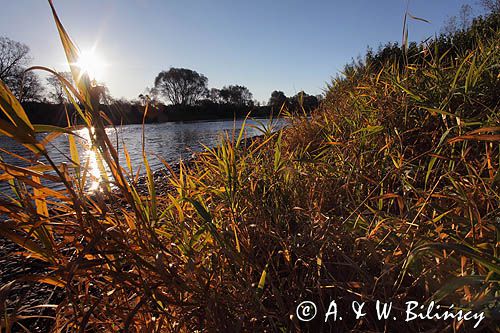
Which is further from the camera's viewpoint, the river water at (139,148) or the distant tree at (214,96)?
the distant tree at (214,96)

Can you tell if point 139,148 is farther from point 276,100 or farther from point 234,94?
point 234,94

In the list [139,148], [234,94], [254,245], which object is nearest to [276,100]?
[254,245]

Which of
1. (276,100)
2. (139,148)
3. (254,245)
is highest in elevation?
(276,100)

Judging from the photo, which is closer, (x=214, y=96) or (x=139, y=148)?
(x=139, y=148)

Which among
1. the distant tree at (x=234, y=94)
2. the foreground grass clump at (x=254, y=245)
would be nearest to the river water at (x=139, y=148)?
the foreground grass clump at (x=254, y=245)

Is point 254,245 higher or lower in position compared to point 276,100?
lower

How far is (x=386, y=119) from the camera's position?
186 centimetres

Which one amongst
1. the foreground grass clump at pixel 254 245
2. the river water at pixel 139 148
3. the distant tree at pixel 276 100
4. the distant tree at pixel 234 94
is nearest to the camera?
the foreground grass clump at pixel 254 245

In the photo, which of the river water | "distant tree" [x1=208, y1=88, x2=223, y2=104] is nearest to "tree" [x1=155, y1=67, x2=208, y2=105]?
"distant tree" [x1=208, y1=88, x2=223, y2=104]

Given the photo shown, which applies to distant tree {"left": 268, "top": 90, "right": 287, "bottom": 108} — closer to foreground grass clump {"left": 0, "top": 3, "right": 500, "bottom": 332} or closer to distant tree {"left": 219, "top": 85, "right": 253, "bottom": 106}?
foreground grass clump {"left": 0, "top": 3, "right": 500, "bottom": 332}

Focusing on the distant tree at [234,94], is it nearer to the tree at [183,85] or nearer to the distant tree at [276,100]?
the tree at [183,85]

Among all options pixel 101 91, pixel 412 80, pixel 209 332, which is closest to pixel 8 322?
pixel 209 332

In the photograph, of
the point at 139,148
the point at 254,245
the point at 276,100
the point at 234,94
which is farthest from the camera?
the point at 234,94

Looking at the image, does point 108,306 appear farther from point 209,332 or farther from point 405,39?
point 405,39
